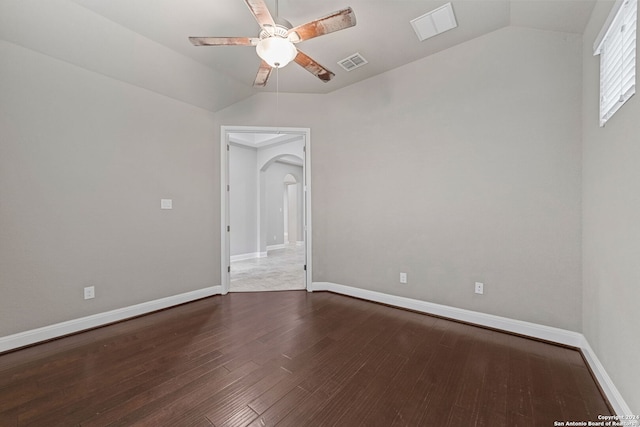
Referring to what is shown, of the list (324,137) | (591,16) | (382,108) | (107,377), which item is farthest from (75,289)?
(591,16)

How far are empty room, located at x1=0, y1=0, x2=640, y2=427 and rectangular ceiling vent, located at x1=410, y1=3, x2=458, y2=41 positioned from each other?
0.02 m

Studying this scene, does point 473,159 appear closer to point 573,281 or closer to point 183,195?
point 573,281

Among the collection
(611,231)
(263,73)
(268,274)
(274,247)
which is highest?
(263,73)

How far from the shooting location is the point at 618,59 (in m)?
1.55

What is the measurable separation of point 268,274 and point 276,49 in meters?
4.05

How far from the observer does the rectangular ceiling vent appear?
2245 millimetres

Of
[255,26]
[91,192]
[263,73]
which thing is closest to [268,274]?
[91,192]

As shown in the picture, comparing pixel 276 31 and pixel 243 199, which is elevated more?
pixel 276 31

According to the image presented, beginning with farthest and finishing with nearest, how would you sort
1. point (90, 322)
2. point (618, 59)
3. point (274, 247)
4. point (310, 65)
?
point (274, 247) < point (90, 322) < point (310, 65) < point (618, 59)

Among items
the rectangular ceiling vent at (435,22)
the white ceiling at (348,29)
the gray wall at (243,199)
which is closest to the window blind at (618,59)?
the white ceiling at (348,29)

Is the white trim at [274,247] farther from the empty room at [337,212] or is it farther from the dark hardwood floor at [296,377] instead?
the dark hardwood floor at [296,377]

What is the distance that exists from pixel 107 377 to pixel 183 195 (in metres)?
2.17

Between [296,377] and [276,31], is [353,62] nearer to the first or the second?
[276,31]

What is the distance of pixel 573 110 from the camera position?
2.20 meters
